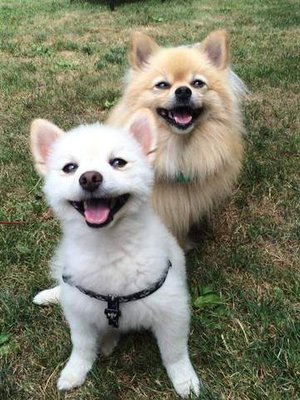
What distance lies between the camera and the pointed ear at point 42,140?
5.99ft

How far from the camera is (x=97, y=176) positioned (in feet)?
5.17

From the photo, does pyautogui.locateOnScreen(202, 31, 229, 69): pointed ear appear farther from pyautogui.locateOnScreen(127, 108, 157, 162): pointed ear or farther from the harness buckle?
the harness buckle

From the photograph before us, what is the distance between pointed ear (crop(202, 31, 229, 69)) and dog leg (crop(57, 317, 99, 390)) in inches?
64.7

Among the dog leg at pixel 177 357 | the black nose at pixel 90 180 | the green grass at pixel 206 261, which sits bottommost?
the green grass at pixel 206 261

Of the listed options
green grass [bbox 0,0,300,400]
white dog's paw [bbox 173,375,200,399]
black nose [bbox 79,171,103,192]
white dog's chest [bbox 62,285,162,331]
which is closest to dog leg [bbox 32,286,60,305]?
green grass [bbox 0,0,300,400]

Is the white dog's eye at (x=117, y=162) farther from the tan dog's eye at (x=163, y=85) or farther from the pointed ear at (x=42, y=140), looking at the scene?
the tan dog's eye at (x=163, y=85)

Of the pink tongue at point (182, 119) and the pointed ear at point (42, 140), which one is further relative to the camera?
the pink tongue at point (182, 119)

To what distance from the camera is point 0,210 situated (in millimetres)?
3256

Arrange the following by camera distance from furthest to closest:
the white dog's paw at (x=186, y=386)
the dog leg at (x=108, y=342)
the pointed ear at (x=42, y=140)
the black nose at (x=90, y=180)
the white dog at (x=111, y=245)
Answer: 1. the dog leg at (x=108, y=342)
2. the white dog's paw at (x=186, y=386)
3. the pointed ear at (x=42, y=140)
4. the white dog at (x=111, y=245)
5. the black nose at (x=90, y=180)

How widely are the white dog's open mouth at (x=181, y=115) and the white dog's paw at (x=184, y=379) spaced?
4.04 feet

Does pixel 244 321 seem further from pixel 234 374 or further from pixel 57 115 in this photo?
pixel 57 115

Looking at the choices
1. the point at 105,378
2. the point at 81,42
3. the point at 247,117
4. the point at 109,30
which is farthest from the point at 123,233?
the point at 109,30

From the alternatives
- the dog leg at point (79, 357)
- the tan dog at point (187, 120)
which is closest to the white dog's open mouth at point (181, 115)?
the tan dog at point (187, 120)

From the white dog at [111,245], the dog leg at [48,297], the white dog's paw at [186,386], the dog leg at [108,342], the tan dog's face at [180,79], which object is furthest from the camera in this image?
the tan dog's face at [180,79]
